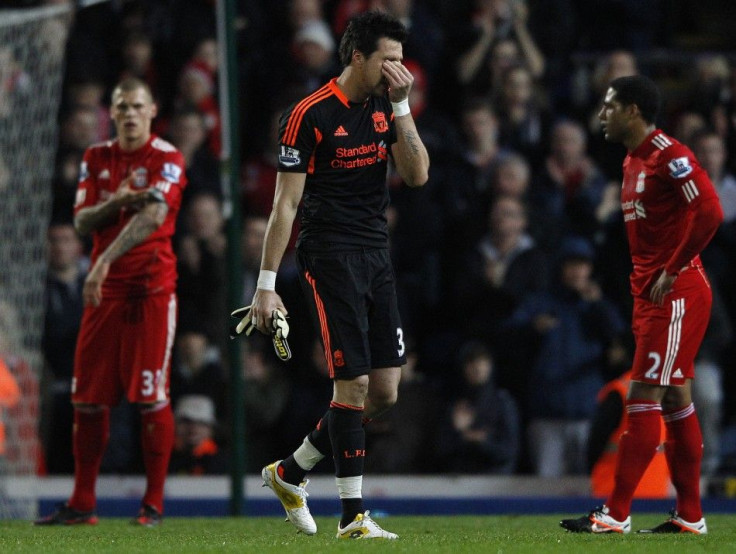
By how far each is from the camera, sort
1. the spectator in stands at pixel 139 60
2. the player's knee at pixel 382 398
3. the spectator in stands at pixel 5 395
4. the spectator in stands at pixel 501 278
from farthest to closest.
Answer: the spectator in stands at pixel 139 60, the spectator in stands at pixel 501 278, the spectator in stands at pixel 5 395, the player's knee at pixel 382 398

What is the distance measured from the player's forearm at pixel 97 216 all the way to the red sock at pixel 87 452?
99 centimetres

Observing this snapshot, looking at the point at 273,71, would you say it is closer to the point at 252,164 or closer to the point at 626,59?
the point at 252,164

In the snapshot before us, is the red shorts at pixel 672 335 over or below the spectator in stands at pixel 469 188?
below

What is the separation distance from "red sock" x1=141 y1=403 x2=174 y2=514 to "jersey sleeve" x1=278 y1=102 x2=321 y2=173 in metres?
2.13

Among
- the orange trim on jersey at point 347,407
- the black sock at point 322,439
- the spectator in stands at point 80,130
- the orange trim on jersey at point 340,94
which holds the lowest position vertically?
the black sock at point 322,439

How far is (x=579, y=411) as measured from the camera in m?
10.5

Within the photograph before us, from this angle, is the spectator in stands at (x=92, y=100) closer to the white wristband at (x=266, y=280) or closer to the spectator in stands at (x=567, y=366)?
the spectator in stands at (x=567, y=366)

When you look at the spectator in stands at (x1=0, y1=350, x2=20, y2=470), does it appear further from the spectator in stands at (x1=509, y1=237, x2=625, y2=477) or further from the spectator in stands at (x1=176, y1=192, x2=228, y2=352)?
the spectator in stands at (x1=509, y1=237, x2=625, y2=477)

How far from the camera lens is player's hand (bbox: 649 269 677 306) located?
6469 mm

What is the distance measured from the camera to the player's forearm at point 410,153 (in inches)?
244

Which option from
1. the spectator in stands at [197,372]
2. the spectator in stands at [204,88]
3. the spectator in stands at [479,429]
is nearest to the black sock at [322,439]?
the spectator in stands at [479,429]

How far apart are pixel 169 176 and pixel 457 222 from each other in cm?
414

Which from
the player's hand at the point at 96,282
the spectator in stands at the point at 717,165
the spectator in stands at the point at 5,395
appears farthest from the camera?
the spectator in stands at the point at 717,165

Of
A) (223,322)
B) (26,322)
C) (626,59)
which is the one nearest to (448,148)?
(626,59)
